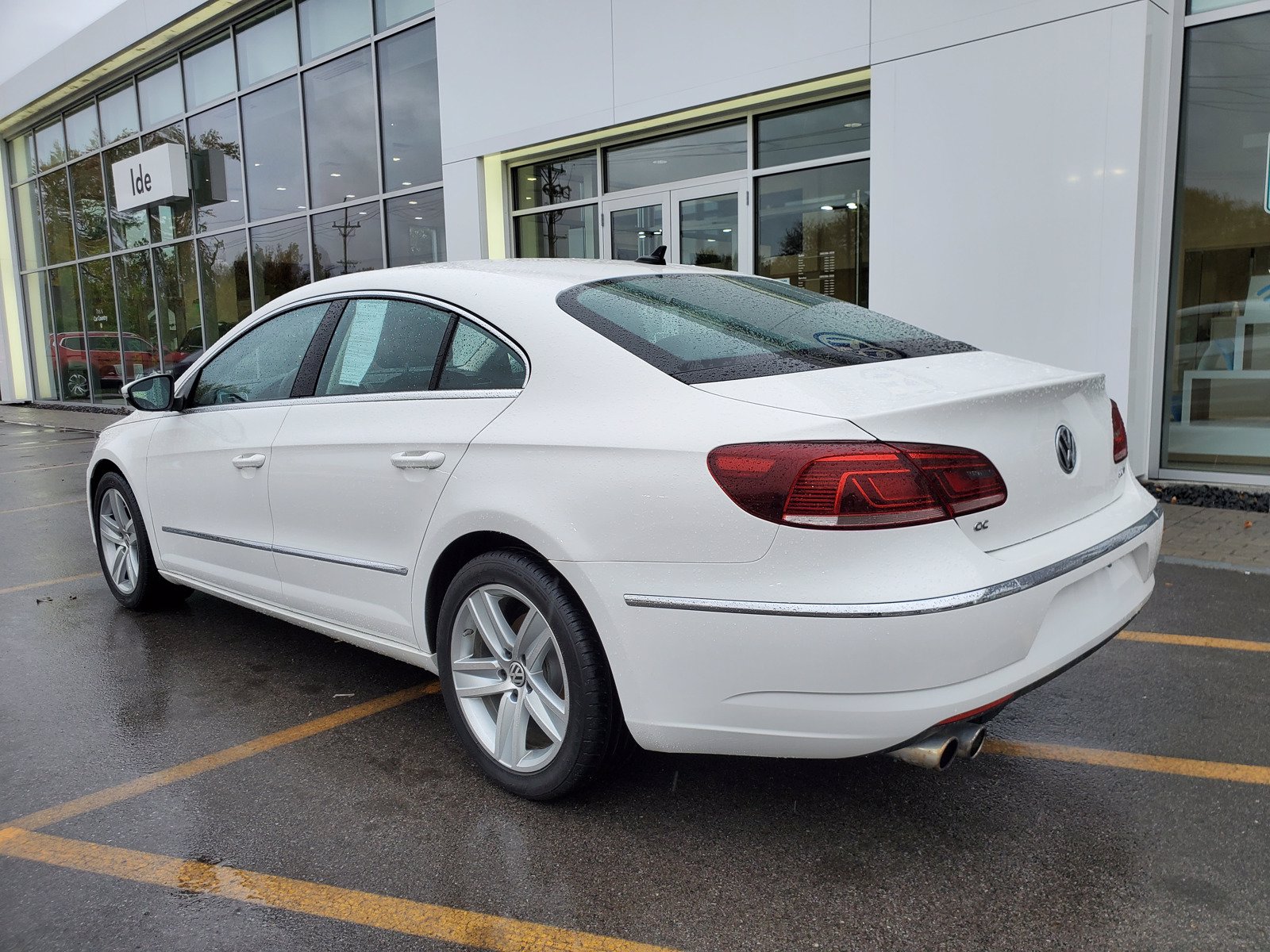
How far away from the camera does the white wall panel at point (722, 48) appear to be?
323 inches

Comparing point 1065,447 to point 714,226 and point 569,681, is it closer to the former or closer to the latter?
point 569,681

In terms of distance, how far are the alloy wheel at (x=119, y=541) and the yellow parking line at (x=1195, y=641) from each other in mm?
4631

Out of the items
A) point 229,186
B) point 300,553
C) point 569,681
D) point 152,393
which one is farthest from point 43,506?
point 229,186

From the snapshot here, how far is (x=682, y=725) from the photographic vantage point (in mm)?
→ 2443

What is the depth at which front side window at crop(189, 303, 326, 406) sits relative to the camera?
382 cm

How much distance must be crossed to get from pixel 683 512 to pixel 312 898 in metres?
1.31

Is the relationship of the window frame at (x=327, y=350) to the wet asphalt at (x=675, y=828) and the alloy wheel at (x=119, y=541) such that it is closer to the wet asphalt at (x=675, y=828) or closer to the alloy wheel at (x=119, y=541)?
the alloy wheel at (x=119, y=541)

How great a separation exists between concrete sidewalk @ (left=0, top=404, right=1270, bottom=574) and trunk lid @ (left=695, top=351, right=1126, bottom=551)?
3.26 m

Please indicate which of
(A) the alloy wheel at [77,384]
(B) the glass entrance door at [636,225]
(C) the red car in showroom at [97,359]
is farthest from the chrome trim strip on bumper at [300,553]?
(A) the alloy wheel at [77,384]

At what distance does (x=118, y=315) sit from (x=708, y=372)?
21.1 meters

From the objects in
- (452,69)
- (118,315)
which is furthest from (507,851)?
(118,315)

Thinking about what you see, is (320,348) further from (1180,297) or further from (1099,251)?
(1180,297)

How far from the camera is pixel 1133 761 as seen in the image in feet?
10.0

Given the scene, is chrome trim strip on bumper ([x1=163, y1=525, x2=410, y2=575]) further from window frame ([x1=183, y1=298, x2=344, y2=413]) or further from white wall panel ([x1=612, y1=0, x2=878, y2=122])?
white wall panel ([x1=612, y1=0, x2=878, y2=122])
